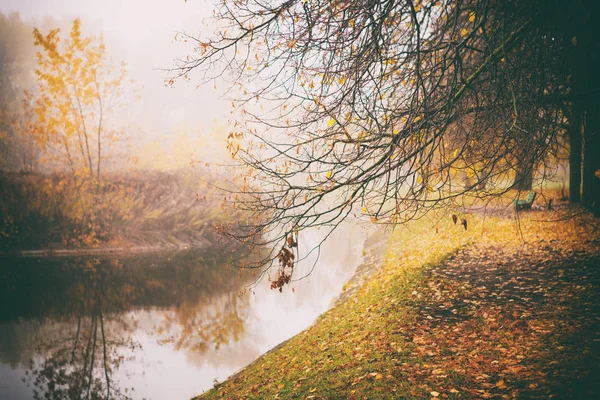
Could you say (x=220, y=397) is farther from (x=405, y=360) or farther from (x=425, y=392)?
(x=425, y=392)

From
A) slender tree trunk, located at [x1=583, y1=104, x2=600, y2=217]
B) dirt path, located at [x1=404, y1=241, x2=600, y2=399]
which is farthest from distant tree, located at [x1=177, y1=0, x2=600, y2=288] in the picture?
dirt path, located at [x1=404, y1=241, x2=600, y2=399]

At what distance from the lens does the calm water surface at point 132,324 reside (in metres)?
7.44

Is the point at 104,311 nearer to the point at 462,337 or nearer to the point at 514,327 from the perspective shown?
the point at 462,337

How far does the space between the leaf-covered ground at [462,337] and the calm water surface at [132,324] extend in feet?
5.69

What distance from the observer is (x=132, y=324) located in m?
10.1

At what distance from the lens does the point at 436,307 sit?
584 cm

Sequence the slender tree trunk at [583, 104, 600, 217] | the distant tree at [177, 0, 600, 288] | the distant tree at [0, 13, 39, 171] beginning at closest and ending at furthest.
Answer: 1. the distant tree at [177, 0, 600, 288]
2. the slender tree trunk at [583, 104, 600, 217]
3. the distant tree at [0, 13, 39, 171]

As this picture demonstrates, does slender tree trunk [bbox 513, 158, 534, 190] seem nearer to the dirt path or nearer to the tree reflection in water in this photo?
the dirt path

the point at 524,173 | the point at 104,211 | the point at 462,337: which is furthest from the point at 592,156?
the point at 104,211

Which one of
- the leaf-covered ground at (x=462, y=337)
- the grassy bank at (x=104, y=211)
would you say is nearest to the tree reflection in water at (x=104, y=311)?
the grassy bank at (x=104, y=211)

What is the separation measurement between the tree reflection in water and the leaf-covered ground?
9.87 feet

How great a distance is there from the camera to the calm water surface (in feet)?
24.4

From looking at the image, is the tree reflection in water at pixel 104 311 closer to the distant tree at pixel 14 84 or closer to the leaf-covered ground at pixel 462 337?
the leaf-covered ground at pixel 462 337

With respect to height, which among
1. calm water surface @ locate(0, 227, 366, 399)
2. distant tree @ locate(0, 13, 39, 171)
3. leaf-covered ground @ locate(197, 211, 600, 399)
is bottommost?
calm water surface @ locate(0, 227, 366, 399)
